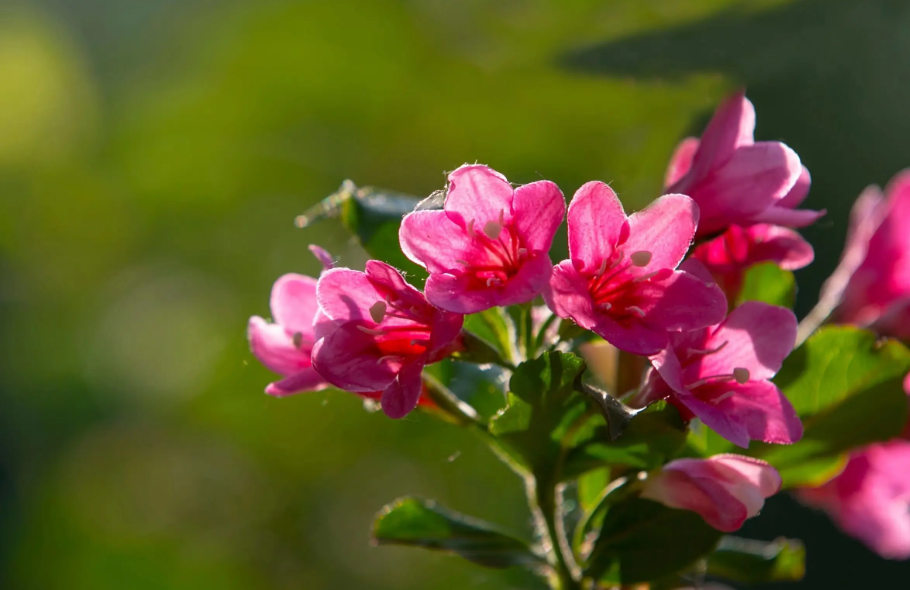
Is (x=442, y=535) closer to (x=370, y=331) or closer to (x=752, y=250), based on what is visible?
(x=370, y=331)

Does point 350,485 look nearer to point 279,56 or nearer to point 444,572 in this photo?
point 444,572

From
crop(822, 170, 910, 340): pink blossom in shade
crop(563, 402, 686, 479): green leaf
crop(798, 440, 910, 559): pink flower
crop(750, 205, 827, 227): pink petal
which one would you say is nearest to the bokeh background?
crop(822, 170, 910, 340): pink blossom in shade

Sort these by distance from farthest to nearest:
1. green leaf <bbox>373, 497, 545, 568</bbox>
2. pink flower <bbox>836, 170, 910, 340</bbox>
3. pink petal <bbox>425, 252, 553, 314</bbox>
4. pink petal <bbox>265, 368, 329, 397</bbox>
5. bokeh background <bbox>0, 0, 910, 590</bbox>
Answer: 1. bokeh background <bbox>0, 0, 910, 590</bbox>
2. pink flower <bbox>836, 170, 910, 340</bbox>
3. green leaf <bbox>373, 497, 545, 568</bbox>
4. pink petal <bbox>265, 368, 329, 397</bbox>
5. pink petal <bbox>425, 252, 553, 314</bbox>

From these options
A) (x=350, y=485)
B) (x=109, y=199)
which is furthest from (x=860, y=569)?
(x=109, y=199)

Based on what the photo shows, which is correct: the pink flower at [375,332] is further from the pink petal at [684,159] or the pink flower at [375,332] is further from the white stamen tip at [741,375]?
the pink petal at [684,159]

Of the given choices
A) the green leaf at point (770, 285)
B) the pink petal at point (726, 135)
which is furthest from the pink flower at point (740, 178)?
the green leaf at point (770, 285)

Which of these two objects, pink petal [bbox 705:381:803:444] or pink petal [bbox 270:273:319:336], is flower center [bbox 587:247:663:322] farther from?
pink petal [bbox 270:273:319:336]
